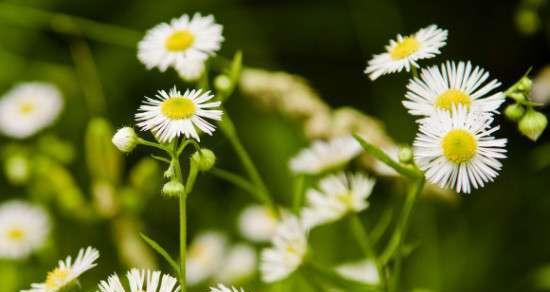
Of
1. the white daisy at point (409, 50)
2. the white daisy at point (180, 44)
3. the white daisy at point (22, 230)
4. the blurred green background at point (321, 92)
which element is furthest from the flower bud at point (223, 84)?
the white daisy at point (22, 230)

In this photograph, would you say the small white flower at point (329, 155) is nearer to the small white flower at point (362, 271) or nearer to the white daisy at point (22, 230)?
the small white flower at point (362, 271)

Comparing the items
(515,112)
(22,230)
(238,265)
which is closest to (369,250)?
(515,112)

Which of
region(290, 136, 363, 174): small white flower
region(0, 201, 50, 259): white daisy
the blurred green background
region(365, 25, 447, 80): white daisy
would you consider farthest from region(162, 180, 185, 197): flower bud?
region(0, 201, 50, 259): white daisy

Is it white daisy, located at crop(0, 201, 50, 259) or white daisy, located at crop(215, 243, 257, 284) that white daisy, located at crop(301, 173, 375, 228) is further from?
white daisy, located at crop(0, 201, 50, 259)

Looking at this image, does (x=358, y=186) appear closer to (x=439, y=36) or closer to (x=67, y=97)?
(x=439, y=36)

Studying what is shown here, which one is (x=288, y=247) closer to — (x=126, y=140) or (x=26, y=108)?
(x=126, y=140)

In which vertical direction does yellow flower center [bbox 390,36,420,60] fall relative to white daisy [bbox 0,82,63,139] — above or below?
below

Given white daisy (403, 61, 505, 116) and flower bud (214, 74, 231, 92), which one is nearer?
white daisy (403, 61, 505, 116)
